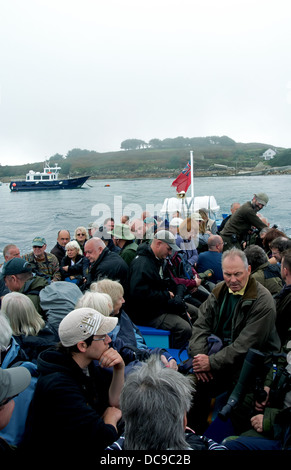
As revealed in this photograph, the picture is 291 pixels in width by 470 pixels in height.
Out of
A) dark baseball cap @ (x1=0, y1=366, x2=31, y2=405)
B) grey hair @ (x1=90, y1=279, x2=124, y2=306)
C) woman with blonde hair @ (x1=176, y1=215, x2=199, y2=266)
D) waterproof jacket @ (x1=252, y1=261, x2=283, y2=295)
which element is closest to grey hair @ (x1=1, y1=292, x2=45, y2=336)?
grey hair @ (x1=90, y1=279, x2=124, y2=306)

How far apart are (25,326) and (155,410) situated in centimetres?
144

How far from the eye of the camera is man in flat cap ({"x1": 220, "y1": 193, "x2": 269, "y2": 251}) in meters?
5.93

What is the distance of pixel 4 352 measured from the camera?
6.59ft

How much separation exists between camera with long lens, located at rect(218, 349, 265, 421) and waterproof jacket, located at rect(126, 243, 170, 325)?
1.43m

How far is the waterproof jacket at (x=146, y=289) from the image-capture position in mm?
3539

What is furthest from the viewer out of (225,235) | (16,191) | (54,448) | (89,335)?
(16,191)

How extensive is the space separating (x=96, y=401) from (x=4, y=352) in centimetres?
63

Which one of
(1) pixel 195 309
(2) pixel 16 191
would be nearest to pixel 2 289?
(1) pixel 195 309

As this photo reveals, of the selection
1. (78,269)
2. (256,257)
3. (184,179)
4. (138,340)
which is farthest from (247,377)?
Answer: (184,179)

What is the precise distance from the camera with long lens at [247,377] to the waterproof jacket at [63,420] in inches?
36.4

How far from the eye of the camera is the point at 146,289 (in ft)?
11.6

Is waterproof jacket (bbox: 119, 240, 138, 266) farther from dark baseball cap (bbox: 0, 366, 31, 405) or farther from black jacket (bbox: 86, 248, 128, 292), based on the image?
dark baseball cap (bbox: 0, 366, 31, 405)

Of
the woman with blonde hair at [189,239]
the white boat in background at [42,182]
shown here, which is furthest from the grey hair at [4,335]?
the white boat in background at [42,182]

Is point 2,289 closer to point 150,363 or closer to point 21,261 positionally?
point 21,261
